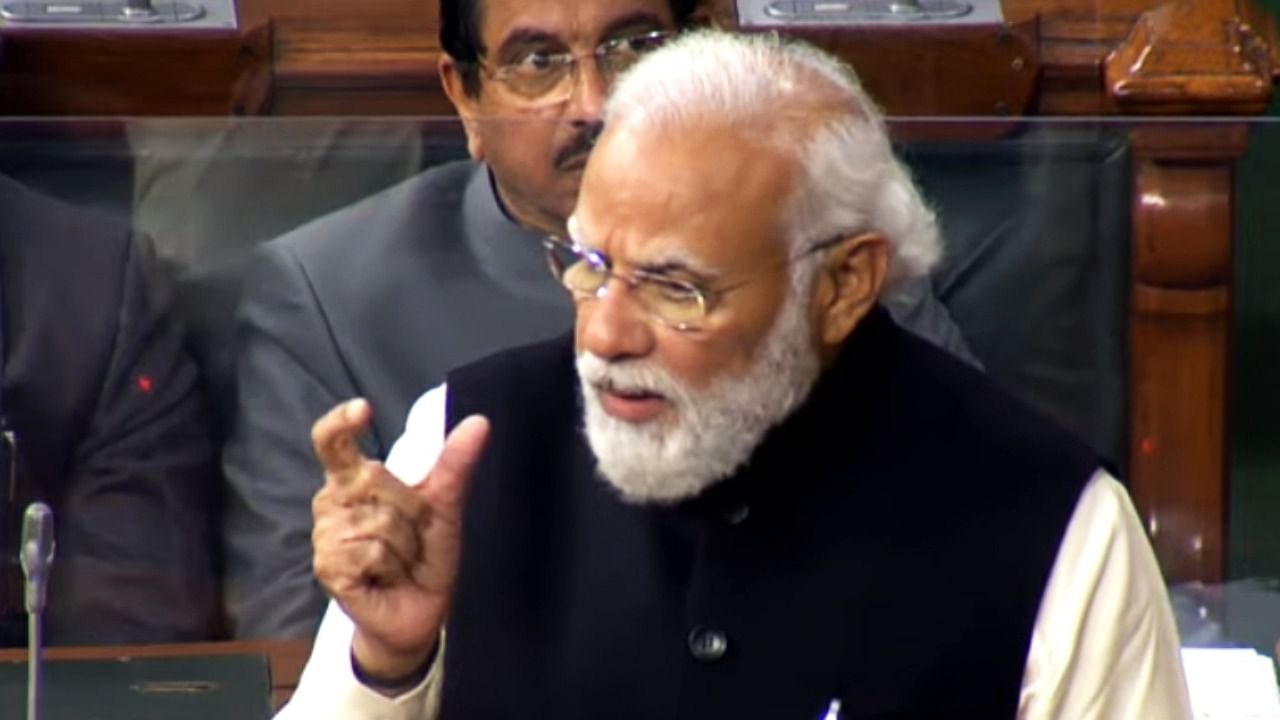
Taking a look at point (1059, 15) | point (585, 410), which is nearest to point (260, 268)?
point (585, 410)

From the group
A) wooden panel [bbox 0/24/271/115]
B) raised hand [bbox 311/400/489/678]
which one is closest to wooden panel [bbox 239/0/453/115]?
wooden panel [bbox 0/24/271/115]

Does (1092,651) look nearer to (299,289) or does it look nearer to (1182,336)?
(1182,336)

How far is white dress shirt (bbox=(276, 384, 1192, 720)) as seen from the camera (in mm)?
1987

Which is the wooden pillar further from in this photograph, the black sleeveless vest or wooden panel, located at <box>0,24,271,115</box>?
wooden panel, located at <box>0,24,271,115</box>

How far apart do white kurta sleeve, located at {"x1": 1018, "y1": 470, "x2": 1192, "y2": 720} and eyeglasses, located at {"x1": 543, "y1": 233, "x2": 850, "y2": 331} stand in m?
0.29

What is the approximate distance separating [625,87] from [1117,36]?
152cm

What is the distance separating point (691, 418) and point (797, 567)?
0.15 m

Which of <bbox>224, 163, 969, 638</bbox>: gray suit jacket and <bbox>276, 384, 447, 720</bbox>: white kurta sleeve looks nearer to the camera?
<bbox>276, 384, 447, 720</bbox>: white kurta sleeve

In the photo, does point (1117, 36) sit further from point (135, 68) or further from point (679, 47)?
point (679, 47)

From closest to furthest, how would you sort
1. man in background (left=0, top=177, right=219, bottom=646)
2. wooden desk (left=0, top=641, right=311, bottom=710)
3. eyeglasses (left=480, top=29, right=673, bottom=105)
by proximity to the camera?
wooden desk (left=0, top=641, right=311, bottom=710) → man in background (left=0, top=177, right=219, bottom=646) → eyeglasses (left=480, top=29, right=673, bottom=105)

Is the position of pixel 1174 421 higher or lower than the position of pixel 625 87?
lower

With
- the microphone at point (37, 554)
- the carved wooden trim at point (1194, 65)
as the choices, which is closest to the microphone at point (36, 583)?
the microphone at point (37, 554)

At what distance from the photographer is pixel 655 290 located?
6.42ft

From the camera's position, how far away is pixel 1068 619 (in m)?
2.00
